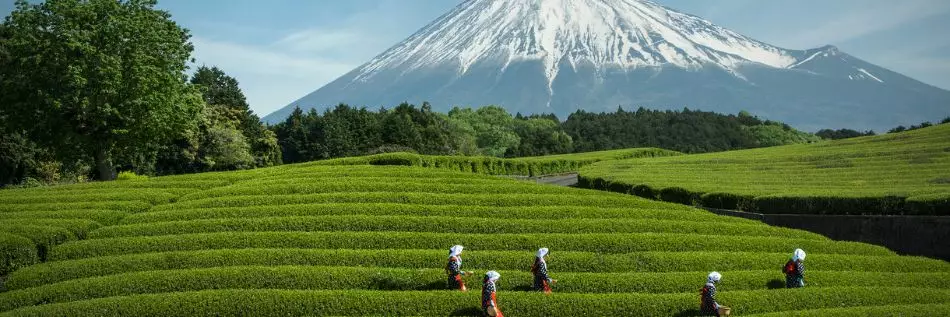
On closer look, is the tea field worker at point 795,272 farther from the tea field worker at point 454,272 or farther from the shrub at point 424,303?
the tea field worker at point 454,272

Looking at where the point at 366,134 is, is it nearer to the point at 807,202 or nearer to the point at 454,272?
the point at 807,202

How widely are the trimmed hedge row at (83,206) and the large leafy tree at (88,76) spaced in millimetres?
7307

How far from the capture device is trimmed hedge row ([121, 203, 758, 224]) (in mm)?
23734

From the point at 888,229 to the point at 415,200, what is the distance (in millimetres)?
16331

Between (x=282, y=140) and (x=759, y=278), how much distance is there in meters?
80.3

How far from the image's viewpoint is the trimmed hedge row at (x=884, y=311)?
15.1 m

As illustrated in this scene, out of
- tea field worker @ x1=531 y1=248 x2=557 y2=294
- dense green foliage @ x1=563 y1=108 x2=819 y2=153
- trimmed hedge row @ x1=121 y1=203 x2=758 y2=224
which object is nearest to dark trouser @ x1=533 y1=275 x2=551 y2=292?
tea field worker @ x1=531 y1=248 x2=557 y2=294

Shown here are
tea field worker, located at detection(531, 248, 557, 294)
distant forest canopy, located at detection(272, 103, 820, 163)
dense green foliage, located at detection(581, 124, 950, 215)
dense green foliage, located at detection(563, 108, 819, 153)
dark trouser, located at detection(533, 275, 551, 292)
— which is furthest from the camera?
dense green foliage, located at detection(563, 108, 819, 153)

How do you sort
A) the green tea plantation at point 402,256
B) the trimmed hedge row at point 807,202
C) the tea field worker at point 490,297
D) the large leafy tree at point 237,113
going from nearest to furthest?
1. the tea field worker at point 490,297
2. the green tea plantation at point 402,256
3. the trimmed hedge row at point 807,202
4. the large leafy tree at point 237,113

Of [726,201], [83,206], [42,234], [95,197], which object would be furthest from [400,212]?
[726,201]

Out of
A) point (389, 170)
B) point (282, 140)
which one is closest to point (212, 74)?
point (282, 140)

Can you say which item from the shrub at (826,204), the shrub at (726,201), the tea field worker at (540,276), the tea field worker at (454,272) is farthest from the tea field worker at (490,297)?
the shrub at (726,201)

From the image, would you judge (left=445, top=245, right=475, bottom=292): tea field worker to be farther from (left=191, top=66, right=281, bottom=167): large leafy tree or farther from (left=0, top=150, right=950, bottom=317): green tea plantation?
(left=191, top=66, right=281, bottom=167): large leafy tree

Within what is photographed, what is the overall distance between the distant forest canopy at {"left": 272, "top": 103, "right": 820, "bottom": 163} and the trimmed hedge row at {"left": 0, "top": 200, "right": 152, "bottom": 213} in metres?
52.9
